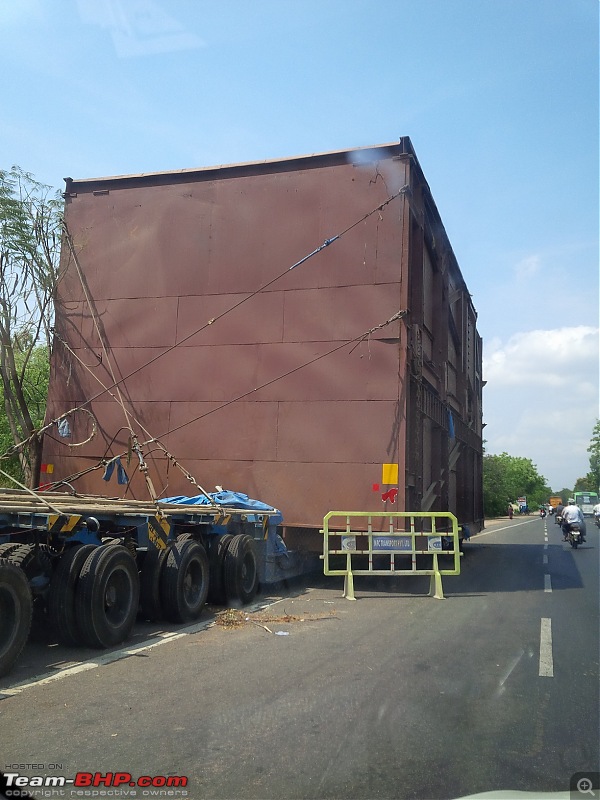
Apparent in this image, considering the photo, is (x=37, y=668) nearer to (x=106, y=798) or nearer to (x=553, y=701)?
(x=106, y=798)

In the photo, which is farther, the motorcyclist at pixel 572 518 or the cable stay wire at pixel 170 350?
the motorcyclist at pixel 572 518

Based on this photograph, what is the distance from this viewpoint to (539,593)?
36.8 feet

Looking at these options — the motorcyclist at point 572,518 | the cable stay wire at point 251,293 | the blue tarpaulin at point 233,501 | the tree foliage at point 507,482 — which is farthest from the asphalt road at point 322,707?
the tree foliage at point 507,482

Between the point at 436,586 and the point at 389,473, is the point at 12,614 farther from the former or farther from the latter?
the point at 436,586

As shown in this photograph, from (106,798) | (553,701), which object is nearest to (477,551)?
(553,701)

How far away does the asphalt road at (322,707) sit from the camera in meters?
3.82

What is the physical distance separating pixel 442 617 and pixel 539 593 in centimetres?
311

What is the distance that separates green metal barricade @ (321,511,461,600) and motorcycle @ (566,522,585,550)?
12.9 m

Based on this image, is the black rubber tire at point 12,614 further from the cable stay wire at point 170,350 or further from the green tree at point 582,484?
the green tree at point 582,484

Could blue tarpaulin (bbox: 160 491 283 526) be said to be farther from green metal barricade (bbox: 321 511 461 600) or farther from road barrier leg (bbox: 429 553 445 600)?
road barrier leg (bbox: 429 553 445 600)
